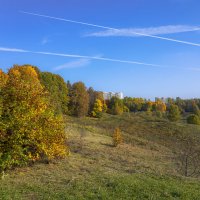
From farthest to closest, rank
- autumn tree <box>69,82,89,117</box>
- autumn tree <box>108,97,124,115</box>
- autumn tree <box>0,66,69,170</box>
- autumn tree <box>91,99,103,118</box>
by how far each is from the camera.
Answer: autumn tree <box>108,97,124,115</box> < autumn tree <box>91,99,103,118</box> < autumn tree <box>69,82,89,117</box> < autumn tree <box>0,66,69,170</box>

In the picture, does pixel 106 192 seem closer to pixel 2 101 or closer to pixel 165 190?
pixel 165 190

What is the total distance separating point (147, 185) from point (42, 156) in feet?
21.6

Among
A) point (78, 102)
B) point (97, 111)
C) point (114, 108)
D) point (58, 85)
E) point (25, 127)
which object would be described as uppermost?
point (58, 85)

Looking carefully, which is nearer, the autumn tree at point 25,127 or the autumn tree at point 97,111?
the autumn tree at point 25,127

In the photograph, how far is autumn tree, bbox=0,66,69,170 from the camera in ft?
39.8

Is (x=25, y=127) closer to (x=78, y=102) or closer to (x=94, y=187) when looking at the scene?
(x=94, y=187)

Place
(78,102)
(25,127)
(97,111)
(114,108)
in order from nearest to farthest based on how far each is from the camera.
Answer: (25,127) < (78,102) < (97,111) < (114,108)

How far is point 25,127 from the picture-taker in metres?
12.6

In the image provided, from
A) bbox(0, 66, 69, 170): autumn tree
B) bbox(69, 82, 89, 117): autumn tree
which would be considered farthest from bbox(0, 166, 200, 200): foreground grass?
bbox(69, 82, 89, 117): autumn tree

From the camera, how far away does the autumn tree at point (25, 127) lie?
1214 centimetres

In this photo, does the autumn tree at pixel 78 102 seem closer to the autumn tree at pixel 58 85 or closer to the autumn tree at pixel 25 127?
the autumn tree at pixel 58 85

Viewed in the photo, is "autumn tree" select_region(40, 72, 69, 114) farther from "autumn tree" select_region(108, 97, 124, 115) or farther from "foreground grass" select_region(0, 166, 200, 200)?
"foreground grass" select_region(0, 166, 200, 200)

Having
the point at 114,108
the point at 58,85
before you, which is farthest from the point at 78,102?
the point at 114,108

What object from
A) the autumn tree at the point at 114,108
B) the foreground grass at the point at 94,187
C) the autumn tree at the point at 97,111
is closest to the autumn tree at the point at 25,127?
the foreground grass at the point at 94,187
